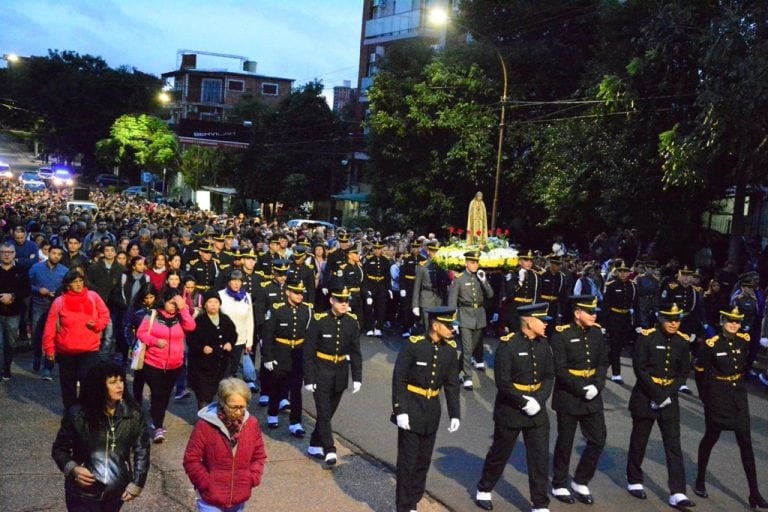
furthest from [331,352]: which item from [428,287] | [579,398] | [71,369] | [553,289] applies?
[553,289]

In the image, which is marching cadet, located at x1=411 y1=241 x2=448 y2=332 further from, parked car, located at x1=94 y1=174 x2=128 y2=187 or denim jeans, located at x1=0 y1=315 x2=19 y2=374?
parked car, located at x1=94 y1=174 x2=128 y2=187

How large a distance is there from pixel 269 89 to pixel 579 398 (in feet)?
288

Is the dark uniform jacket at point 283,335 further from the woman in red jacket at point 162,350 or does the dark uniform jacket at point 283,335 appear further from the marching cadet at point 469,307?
the marching cadet at point 469,307

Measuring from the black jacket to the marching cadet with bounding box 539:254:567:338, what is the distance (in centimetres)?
1096

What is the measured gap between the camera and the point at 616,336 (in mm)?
13688

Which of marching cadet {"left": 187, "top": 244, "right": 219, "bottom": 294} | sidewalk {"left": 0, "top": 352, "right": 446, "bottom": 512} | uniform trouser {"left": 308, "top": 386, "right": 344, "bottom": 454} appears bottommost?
sidewalk {"left": 0, "top": 352, "right": 446, "bottom": 512}

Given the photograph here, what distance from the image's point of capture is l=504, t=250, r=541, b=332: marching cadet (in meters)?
15.1

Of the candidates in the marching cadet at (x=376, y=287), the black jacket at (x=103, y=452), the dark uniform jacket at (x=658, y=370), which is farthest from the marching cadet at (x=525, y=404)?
the marching cadet at (x=376, y=287)

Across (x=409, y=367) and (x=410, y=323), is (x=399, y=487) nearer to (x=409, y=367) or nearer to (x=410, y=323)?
(x=409, y=367)

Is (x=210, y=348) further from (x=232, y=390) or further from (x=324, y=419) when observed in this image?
(x=232, y=390)

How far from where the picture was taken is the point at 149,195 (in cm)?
6762

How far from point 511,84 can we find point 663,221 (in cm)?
987

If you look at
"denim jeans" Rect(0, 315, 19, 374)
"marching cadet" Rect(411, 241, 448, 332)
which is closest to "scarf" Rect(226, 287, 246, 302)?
"denim jeans" Rect(0, 315, 19, 374)

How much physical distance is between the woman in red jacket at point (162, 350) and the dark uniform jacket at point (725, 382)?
538 centimetres
